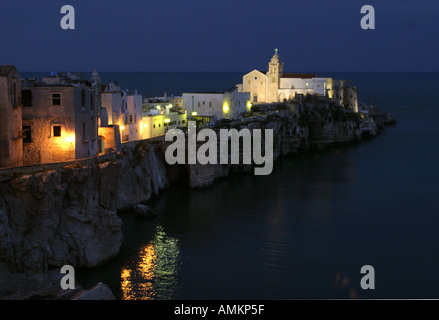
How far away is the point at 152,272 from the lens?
96.6 feet

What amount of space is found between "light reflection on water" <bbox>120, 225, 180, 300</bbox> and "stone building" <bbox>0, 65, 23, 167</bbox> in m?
8.02

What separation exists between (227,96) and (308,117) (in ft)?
42.1

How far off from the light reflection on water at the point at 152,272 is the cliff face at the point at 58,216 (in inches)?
69.0

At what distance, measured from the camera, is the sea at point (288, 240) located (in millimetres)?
27656

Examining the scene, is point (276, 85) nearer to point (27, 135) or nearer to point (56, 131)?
point (56, 131)

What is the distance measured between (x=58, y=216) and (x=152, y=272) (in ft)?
17.2

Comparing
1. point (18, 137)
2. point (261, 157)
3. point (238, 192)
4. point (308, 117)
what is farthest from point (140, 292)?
point (308, 117)

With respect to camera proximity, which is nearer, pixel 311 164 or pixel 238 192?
pixel 238 192

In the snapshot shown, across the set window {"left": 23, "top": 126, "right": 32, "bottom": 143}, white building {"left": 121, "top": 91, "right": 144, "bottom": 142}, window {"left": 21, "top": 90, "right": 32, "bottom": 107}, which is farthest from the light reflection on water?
white building {"left": 121, "top": 91, "right": 144, "bottom": 142}

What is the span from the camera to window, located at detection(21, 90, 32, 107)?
32281 millimetres

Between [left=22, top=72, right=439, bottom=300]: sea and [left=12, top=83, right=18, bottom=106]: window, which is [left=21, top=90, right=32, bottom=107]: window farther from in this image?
[left=22, top=72, right=439, bottom=300]: sea

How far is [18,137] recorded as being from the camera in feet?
102
